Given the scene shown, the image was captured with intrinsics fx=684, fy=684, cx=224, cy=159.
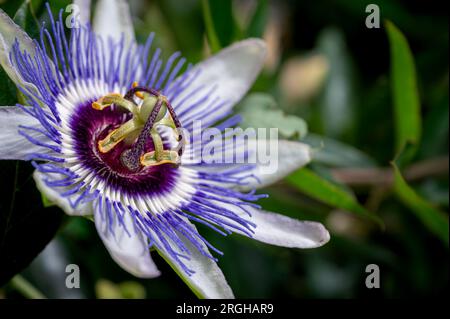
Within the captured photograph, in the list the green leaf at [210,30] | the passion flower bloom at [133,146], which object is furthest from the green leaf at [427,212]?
the green leaf at [210,30]

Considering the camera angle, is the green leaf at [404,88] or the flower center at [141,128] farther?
the green leaf at [404,88]

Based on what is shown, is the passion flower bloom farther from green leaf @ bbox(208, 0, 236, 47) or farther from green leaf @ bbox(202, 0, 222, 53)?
green leaf @ bbox(208, 0, 236, 47)

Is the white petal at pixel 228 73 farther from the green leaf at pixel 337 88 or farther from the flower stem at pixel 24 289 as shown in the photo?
the green leaf at pixel 337 88

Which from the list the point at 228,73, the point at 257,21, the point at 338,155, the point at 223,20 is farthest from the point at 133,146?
the point at 338,155

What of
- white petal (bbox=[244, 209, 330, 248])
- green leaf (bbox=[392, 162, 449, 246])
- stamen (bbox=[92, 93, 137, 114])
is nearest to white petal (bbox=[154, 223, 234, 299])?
white petal (bbox=[244, 209, 330, 248])

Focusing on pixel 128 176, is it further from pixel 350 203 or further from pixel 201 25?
pixel 201 25

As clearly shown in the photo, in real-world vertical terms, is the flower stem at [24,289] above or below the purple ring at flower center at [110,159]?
below
